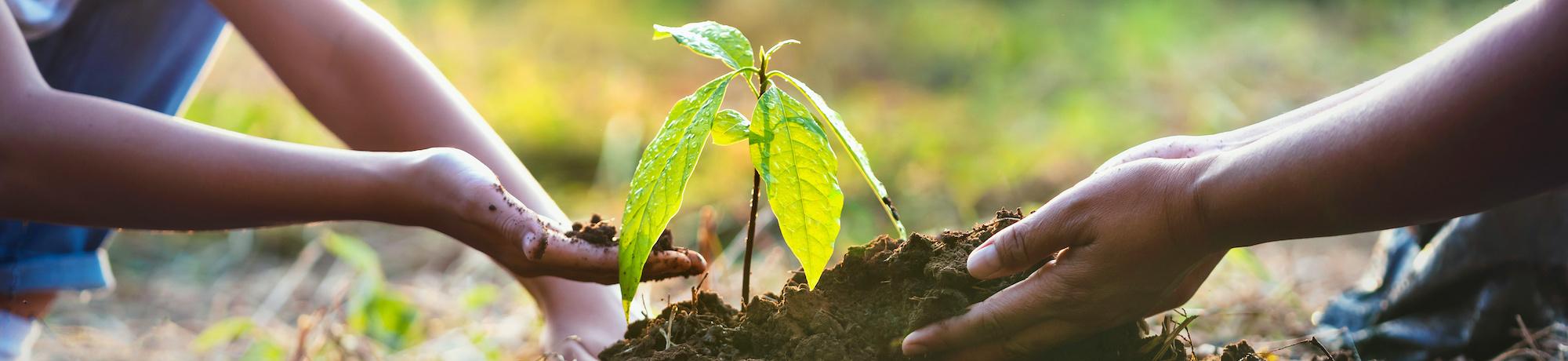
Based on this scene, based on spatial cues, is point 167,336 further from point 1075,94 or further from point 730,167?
point 1075,94

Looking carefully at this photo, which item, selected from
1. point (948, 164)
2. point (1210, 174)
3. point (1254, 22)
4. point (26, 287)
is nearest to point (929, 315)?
point (1210, 174)

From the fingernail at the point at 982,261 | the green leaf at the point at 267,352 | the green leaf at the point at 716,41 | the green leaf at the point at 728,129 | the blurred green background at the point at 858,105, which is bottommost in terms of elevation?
the green leaf at the point at 267,352

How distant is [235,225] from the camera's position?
136 centimetres

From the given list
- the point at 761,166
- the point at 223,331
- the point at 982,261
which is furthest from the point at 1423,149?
the point at 223,331

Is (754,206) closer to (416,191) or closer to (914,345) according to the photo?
(914,345)

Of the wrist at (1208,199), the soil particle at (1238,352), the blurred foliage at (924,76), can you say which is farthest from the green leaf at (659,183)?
the blurred foliage at (924,76)

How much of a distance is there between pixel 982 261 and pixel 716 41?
42cm

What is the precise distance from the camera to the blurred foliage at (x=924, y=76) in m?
Result: 4.11

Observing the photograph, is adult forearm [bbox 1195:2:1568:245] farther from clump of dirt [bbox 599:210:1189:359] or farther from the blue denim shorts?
the blue denim shorts

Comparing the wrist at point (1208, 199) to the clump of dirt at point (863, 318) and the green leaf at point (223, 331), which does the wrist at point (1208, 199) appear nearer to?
the clump of dirt at point (863, 318)

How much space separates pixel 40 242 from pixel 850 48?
15.7ft

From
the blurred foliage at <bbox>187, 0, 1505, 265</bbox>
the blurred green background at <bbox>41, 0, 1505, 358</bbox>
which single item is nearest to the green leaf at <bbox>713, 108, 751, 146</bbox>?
the blurred green background at <bbox>41, 0, 1505, 358</bbox>

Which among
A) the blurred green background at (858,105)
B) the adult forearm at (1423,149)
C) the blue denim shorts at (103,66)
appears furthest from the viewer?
the blurred green background at (858,105)

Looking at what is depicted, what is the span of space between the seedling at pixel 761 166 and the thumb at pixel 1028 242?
18cm
